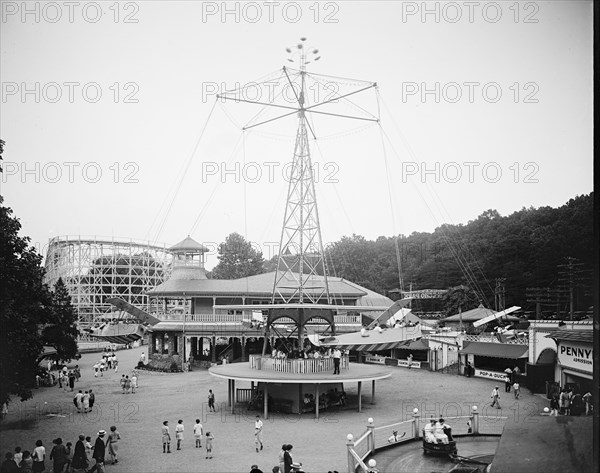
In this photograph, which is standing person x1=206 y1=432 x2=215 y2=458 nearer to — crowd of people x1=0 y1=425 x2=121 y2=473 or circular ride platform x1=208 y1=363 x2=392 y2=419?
crowd of people x1=0 y1=425 x2=121 y2=473

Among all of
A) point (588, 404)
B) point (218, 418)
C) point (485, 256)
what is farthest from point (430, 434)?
point (485, 256)

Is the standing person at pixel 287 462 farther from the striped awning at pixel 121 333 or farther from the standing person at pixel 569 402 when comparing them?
the striped awning at pixel 121 333

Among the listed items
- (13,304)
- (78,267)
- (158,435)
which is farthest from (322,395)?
(78,267)

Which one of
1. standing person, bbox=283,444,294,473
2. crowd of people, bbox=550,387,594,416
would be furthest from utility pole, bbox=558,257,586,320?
standing person, bbox=283,444,294,473

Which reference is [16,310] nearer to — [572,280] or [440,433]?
[440,433]

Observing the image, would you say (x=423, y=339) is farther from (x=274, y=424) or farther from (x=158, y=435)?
(x=158, y=435)
